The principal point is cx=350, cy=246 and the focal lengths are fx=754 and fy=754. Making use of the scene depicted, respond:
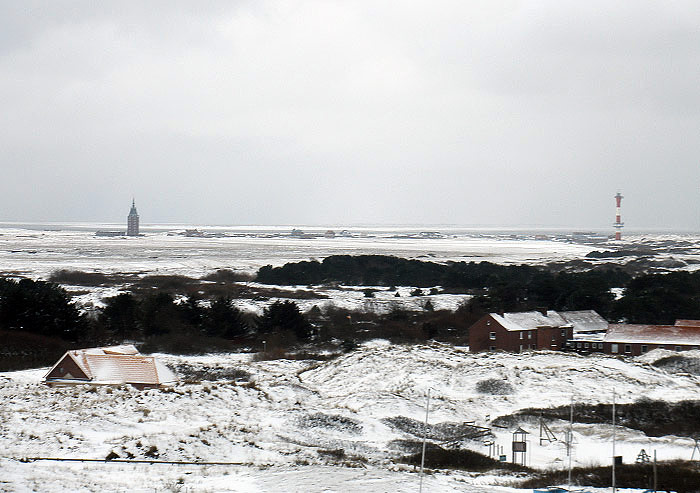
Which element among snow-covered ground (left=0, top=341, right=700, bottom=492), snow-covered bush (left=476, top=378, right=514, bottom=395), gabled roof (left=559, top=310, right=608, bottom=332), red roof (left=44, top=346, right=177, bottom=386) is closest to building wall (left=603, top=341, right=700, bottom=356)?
gabled roof (left=559, top=310, right=608, bottom=332)

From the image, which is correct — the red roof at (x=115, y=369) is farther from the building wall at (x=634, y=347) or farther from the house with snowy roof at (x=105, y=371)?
the building wall at (x=634, y=347)

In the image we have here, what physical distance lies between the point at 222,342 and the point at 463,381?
18.2 meters

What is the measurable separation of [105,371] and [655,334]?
1340 inches

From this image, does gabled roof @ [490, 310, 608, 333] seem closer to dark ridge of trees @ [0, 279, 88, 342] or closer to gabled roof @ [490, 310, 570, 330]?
gabled roof @ [490, 310, 570, 330]

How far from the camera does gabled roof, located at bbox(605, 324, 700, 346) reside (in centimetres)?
4750

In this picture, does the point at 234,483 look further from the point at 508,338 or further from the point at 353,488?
the point at 508,338

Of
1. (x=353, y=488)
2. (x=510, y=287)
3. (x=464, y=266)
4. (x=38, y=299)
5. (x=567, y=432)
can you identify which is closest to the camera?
(x=353, y=488)

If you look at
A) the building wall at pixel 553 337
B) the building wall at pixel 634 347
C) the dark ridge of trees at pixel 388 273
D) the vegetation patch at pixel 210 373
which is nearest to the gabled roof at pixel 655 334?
the building wall at pixel 634 347

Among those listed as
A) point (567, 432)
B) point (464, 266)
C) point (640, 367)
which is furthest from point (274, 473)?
point (464, 266)

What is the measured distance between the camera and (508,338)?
48.8 m

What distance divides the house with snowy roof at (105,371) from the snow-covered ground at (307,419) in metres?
1.24

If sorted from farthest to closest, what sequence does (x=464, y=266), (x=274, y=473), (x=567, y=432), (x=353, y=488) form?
(x=464, y=266) < (x=567, y=432) < (x=274, y=473) < (x=353, y=488)

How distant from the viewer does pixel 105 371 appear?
33.1 m

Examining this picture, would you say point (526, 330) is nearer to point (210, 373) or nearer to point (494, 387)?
point (494, 387)
